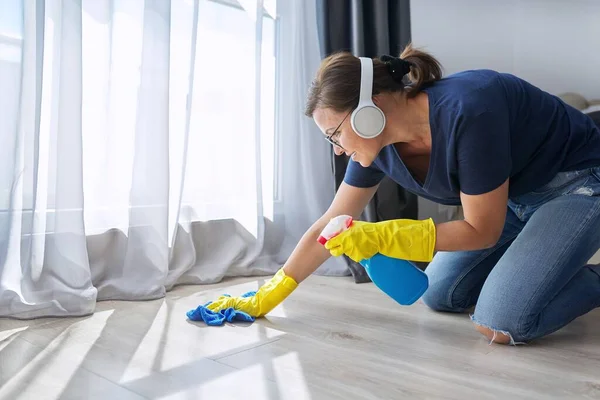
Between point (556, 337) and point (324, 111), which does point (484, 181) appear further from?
point (556, 337)

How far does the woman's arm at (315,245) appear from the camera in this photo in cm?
150

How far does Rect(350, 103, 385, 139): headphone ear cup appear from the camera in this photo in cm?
118

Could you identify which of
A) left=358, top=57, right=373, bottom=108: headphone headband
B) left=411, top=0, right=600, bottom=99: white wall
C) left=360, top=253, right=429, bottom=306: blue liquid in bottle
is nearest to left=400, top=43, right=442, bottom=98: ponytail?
left=358, top=57, right=373, bottom=108: headphone headband

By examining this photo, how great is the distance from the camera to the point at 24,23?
4.79ft

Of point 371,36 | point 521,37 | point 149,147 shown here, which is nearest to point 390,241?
point 149,147

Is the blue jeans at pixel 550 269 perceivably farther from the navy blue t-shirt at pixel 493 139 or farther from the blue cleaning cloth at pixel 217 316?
the blue cleaning cloth at pixel 217 316

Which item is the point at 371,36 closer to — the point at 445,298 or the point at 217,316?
the point at 445,298

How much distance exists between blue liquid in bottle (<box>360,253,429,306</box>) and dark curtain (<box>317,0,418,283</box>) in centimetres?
69

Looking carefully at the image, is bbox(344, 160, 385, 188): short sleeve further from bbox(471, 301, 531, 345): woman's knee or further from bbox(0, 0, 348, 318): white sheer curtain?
bbox(0, 0, 348, 318): white sheer curtain

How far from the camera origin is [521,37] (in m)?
2.75

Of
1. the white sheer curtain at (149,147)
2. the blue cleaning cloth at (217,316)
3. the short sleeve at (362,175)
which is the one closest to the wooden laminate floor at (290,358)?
the blue cleaning cloth at (217,316)

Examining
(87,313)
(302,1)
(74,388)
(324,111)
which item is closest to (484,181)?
(324,111)

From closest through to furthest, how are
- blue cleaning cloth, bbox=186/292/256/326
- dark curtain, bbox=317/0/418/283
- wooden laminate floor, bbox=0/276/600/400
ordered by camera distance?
wooden laminate floor, bbox=0/276/600/400
blue cleaning cloth, bbox=186/292/256/326
dark curtain, bbox=317/0/418/283

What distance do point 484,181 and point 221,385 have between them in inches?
25.0
